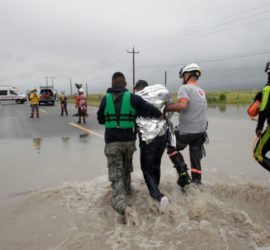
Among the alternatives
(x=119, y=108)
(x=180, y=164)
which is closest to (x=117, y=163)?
(x=119, y=108)

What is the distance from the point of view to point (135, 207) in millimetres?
4652

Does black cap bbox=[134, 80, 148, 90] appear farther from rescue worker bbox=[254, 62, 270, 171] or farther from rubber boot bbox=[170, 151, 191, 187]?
rescue worker bbox=[254, 62, 270, 171]

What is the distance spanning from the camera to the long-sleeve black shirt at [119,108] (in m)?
4.39

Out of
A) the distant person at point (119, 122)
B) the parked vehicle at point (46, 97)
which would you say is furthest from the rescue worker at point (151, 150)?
the parked vehicle at point (46, 97)

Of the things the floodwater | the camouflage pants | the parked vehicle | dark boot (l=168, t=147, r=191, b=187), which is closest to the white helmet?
dark boot (l=168, t=147, r=191, b=187)

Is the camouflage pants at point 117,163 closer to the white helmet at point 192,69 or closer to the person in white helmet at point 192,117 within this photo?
the person in white helmet at point 192,117

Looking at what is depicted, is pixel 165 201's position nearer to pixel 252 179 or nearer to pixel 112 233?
pixel 112 233

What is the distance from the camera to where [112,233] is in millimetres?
3967

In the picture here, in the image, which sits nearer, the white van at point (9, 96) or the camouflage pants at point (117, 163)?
the camouflage pants at point (117, 163)

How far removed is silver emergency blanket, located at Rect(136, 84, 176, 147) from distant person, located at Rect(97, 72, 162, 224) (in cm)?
11

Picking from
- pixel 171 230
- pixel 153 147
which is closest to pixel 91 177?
pixel 153 147

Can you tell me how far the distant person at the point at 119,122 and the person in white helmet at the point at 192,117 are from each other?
2.38 feet

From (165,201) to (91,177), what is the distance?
7.72ft

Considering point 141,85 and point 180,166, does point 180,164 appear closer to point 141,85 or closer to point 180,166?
point 180,166
